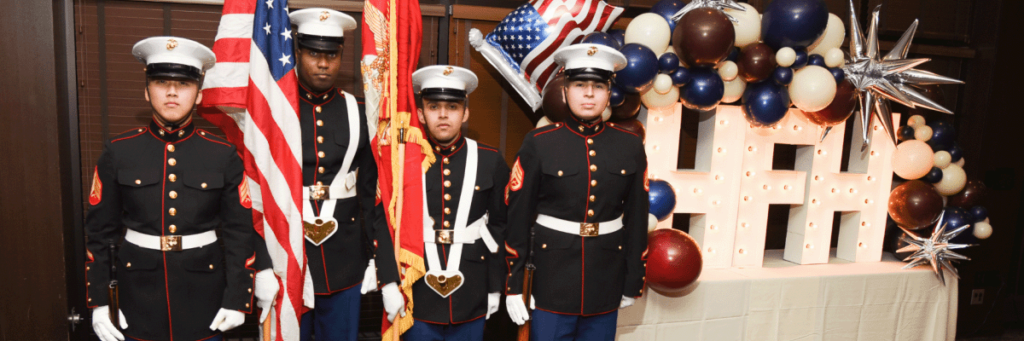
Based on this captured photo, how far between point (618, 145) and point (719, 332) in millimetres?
1403

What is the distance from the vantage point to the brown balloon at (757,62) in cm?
267

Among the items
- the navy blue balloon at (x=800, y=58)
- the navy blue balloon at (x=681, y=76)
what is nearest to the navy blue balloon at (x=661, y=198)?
the navy blue balloon at (x=681, y=76)

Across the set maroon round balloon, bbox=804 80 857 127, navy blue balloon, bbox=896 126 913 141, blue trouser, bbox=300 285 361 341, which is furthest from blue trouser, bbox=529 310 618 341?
navy blue balloon, bbox=896 126 913 141

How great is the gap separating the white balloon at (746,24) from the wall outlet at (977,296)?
277 cm

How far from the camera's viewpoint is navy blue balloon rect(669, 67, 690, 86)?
8.64 feet

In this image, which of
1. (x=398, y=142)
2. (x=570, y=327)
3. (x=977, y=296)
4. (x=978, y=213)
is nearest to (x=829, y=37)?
(x=978, y=213)

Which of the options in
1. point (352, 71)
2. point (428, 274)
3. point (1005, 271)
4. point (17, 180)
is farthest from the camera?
point (1005, 271)

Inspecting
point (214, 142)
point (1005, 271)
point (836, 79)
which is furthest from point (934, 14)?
point (214, 142)

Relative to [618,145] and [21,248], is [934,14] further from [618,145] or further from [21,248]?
[21,248]

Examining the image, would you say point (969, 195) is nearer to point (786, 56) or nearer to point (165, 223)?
point (786, 56)

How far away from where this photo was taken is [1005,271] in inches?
157

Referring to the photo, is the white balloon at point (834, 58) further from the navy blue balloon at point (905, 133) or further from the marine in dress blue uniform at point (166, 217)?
the marine in dress blue uniform at point (166, 217)

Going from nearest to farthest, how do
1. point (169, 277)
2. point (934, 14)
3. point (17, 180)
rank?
point (169, 277), point (17, 180), point (934, 14)

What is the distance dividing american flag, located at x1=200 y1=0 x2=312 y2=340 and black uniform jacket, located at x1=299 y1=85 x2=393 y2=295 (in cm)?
7
